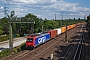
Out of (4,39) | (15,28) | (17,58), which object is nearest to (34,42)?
(17,58)

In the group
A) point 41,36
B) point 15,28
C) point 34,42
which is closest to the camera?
point 34,42

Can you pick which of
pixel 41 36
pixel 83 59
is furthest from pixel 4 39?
pixel 83 59

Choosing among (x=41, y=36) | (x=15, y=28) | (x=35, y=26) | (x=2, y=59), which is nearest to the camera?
(x=2, y=59)

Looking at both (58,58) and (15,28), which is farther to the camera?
(15,28)

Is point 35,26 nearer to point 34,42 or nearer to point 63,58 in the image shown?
point 34,42

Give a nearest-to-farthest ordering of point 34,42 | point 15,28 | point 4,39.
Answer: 1. point 34,42
2. point 4,39
3. point 15,28

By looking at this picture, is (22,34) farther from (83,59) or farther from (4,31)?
(83,59)

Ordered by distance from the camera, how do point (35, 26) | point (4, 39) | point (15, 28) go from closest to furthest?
point (4, 39)
point (35, 26)
point (15, 28)

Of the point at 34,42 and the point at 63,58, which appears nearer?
the point at 63,58

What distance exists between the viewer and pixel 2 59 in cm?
2786

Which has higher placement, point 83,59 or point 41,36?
point 41,36

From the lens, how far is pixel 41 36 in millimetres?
39875

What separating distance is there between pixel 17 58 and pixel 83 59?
35.4 feet

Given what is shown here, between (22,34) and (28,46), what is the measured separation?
3851 centimetres
